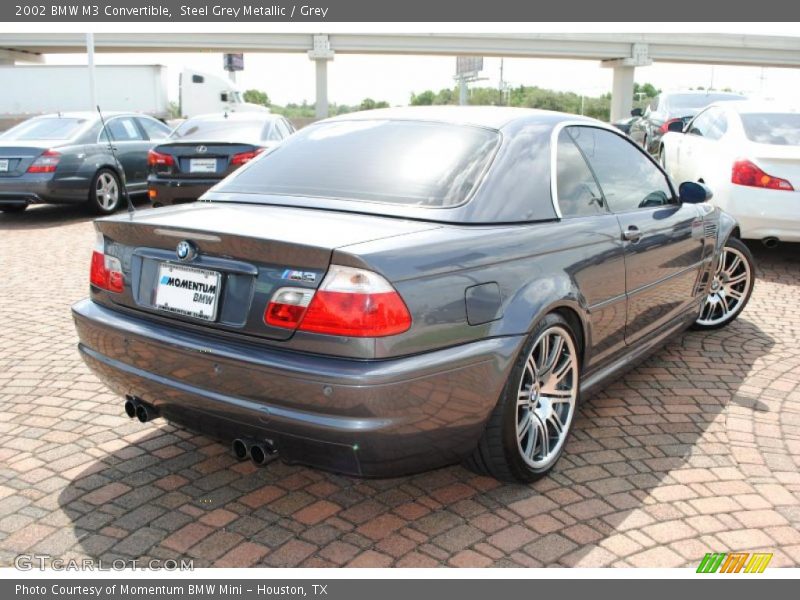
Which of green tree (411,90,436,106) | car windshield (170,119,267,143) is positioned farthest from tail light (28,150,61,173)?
green tree (411,90,436,106)

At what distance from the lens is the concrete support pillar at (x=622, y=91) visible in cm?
5791

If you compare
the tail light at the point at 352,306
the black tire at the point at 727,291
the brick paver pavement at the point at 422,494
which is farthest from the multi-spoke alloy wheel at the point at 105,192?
the tail light at the point at 352,306

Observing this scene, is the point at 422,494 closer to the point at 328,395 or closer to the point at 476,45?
the point at 328,395

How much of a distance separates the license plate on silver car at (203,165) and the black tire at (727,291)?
20.3ft

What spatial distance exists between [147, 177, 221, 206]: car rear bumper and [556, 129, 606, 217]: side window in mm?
6456

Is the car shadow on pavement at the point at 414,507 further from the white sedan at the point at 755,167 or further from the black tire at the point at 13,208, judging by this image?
the black tire at the point at 13,208

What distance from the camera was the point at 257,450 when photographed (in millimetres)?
2693

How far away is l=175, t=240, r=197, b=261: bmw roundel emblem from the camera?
2.81m

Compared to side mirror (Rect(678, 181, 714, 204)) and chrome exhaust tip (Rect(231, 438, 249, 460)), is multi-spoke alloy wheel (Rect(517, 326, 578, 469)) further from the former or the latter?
side mirror (Rect(678, 181, 714, 204))

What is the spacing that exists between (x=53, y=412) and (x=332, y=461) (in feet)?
6.97

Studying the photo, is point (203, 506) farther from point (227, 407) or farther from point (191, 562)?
point (227, 407)

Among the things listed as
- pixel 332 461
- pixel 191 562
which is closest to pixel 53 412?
pixel 191 562

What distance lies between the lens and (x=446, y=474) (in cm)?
340

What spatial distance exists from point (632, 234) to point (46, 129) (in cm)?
1007
